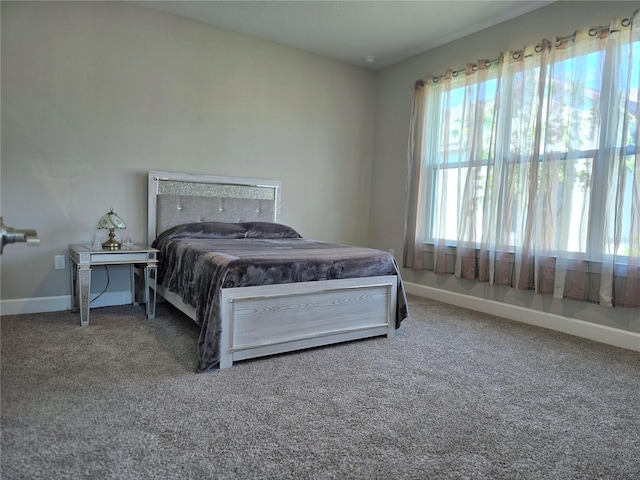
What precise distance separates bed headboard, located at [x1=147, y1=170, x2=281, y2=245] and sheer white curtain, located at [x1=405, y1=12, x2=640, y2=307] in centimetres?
177

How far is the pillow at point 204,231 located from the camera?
11.3 ft

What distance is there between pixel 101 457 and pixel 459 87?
13.5ft

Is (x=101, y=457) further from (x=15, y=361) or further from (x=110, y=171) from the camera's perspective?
(x=110, y=171)

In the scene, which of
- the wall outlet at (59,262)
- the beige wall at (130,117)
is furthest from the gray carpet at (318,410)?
the beige wall at (130,117)

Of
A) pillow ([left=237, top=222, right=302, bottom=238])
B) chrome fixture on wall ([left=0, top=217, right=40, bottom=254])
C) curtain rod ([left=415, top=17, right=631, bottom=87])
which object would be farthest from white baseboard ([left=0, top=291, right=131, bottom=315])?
curtain rod ([left=415, top=17, right=631, bottom=87])

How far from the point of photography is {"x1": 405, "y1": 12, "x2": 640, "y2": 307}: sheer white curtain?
2.80m

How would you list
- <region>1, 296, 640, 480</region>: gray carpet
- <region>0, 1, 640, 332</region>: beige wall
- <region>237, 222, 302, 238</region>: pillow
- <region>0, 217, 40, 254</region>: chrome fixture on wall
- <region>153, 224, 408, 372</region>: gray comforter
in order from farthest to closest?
<region>237, 222, 302, 238</region>: pillow → <region>0, 1, 640, 332</region>: beige wall → <region>153, 224, 408, 372</region>: gray comforter → <region>1, 296, 640, 480</region>: gray carpet → <region>0, 217, 40, 254</region>: chrome fixture on wall

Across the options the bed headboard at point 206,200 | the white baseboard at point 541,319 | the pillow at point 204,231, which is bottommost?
the white baseboard at point 541,319

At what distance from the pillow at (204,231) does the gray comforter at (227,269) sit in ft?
0.06

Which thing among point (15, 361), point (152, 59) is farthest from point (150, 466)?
point (152, 59)

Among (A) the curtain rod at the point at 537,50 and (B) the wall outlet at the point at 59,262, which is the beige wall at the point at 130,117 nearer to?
(B) the wall outlet at the point at 59,262

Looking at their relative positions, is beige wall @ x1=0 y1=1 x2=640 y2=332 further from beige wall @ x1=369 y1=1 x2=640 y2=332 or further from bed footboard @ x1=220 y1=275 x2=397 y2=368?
bed footboard @ x1=220 y1=275 x2=397 y2=368

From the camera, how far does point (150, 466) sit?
4.43ft

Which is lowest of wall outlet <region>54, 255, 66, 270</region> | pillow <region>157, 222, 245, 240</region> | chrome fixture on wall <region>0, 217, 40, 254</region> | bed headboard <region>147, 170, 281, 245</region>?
wall outlet <region>54, 255, 66, 270</region>
